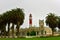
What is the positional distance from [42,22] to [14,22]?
20.7m

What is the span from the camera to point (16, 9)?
3159 inches

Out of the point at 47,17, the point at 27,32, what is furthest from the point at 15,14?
the point at 27,32

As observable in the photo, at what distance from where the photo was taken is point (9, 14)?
78812 mm

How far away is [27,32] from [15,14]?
22073 millimetres

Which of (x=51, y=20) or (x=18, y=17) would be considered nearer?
(x=18, y=17)

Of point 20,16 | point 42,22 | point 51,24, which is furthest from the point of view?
point 42,22

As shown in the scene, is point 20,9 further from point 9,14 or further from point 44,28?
point 44,28

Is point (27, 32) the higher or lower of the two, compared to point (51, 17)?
lower

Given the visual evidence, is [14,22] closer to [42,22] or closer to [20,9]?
[20,9]

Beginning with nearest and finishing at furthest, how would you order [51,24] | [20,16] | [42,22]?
[20,16]
[51,24]
[42,22]

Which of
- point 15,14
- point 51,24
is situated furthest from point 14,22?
point 51,24

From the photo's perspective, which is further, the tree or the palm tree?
the tree

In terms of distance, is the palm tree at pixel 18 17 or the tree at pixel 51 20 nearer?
the palm tree at pixel 18 17

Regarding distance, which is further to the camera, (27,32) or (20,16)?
(27,32)
